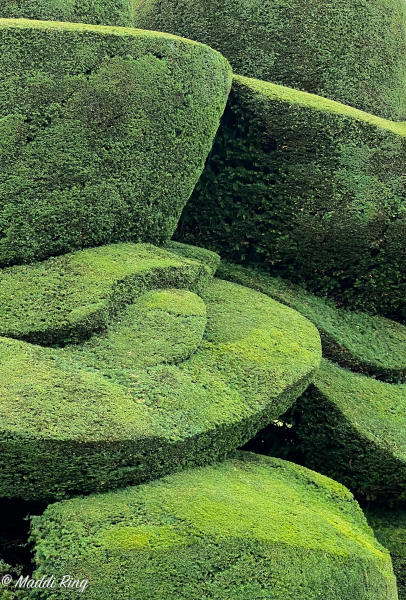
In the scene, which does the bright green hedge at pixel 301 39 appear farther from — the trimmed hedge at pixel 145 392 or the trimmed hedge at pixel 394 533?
the trimmed hedge at pixel 394 533

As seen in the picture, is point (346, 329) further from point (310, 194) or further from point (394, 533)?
point (394, 533)

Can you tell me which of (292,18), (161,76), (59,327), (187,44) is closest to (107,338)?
(59,327)

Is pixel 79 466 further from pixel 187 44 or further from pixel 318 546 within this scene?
pixel 187 44

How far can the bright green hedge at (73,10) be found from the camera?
22.0 feet

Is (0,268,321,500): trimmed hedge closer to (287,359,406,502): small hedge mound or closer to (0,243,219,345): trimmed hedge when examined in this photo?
(0,243,219,345): trimmed hedge

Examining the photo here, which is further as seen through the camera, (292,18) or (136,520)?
(292,18)

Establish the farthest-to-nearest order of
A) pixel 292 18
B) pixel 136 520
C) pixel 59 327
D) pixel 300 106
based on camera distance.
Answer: pixel 292 18 → pixel 300 106 → pixel 59 327 → pixel 136 520

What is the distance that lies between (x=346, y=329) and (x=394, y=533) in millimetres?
2213

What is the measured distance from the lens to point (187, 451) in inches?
203

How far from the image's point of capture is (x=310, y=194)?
291 inches

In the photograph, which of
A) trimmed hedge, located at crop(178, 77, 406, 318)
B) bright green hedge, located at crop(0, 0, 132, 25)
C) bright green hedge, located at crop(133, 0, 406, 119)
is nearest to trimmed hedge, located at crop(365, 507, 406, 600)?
trimmed hedge, located at crop(178, 77, 406, 318)

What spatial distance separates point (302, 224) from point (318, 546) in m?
3.72

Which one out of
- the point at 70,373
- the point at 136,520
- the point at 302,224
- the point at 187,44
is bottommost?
the point at 136,520

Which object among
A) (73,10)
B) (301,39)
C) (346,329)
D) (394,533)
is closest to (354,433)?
(394,533)
